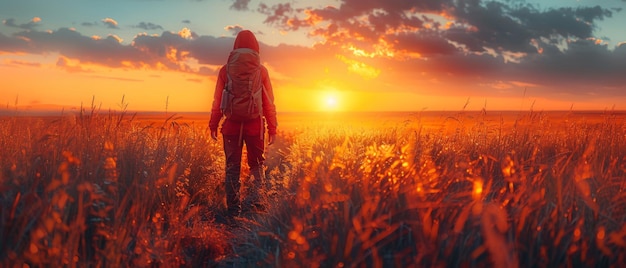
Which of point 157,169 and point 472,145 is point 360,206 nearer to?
point 157,169

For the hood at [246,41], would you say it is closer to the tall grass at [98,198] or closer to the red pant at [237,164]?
the red pant at [237,164]

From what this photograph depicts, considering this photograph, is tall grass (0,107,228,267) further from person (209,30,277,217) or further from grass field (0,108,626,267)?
person (209,30,277,217)

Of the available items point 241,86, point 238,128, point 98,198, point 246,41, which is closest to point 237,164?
point 238,128

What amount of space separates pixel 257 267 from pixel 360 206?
0.99m

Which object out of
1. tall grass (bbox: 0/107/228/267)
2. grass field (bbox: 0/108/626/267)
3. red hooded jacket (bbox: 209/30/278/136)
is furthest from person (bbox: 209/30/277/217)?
grass field (bbox: 0/108/626/267)

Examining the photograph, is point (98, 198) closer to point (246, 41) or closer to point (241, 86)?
A: point (241, 86)

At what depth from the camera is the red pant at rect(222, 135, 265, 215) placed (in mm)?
6871

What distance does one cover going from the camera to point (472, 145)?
25.2 ft

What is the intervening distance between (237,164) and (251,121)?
64cm

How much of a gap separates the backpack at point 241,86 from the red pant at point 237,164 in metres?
0.44

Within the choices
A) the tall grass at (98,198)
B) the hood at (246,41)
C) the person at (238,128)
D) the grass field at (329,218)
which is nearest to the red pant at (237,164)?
the person at (238,128)

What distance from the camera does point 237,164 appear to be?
7.06 m

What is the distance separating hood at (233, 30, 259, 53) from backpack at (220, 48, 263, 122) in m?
0.16

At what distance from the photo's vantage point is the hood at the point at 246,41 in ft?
22.7
